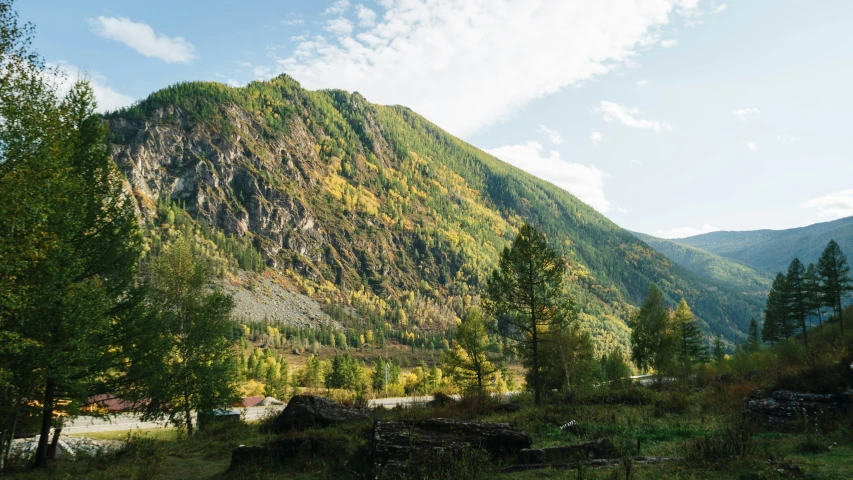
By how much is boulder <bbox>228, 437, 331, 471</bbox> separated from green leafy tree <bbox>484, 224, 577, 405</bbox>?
16298mm

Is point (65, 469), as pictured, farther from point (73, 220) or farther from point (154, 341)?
point (73, 220)

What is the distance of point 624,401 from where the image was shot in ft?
69.4

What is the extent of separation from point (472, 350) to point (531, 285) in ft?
67.1

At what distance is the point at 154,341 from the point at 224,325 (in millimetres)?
12073

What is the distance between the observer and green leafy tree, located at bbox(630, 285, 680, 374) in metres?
51.3

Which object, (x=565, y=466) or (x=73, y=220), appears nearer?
(x=565, y=466)

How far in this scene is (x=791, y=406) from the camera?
1162 centimetres

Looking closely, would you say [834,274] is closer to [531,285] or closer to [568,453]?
[531,285]

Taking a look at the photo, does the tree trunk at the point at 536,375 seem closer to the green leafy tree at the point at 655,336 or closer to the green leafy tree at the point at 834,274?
the green leafy tree at the point at 655,336

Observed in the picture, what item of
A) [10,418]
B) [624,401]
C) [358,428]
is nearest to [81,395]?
[10,418]

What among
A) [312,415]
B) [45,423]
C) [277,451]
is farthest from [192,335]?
[277,451]

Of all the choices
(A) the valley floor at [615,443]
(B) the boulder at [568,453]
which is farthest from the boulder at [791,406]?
(B) the boulder at [568,453]

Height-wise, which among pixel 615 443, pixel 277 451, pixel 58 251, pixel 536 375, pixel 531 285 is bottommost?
pixel 536 375

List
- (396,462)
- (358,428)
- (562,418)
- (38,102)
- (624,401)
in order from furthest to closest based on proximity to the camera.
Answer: (624,401)
(562,418)
(358,428)
(38,102)
(396,462)
